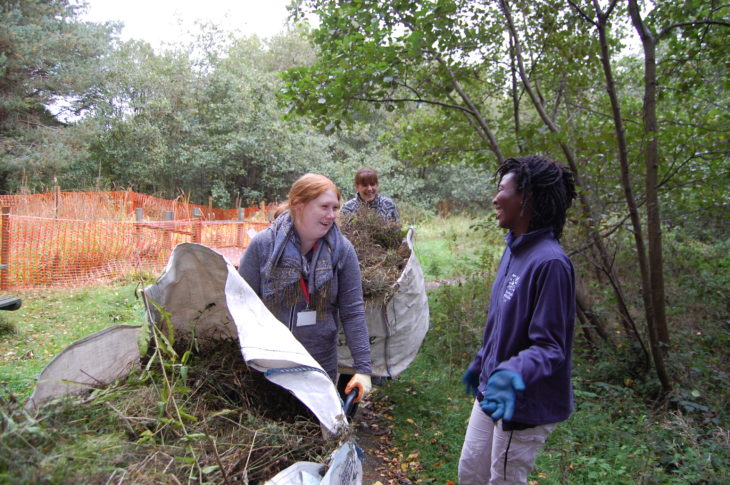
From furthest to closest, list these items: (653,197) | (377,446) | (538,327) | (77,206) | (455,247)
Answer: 1. (455,247)
2. (77,206)
3. (653,197)
4. (377,446)
5. (538,327)

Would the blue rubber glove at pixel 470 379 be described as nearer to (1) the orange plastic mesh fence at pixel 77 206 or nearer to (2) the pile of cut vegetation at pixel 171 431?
(2) the pile of cut vegetation at pixel 171 431

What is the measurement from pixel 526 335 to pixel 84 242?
9456 mm

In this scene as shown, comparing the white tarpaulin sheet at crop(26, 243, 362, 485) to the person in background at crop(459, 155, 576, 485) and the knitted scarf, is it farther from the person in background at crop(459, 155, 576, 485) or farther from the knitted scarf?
the person in background at crop(459, 155, 576, 485)

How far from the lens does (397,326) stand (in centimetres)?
368

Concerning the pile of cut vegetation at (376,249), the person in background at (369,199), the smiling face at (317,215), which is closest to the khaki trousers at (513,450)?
the smiling face at (317,215)

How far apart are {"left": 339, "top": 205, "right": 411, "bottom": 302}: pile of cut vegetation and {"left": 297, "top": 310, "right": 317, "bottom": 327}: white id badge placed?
1.04 m

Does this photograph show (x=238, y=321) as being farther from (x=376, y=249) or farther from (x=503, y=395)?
(x=376, y=249)

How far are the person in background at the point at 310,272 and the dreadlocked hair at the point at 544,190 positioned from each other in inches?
36.2

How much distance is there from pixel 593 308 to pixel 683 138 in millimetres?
2264

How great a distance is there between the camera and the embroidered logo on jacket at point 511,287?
206 cm

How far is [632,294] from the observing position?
768cm

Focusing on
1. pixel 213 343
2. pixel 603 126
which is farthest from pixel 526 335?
pixel 603 126

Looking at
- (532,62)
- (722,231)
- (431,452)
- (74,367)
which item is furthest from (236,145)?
(74,367)

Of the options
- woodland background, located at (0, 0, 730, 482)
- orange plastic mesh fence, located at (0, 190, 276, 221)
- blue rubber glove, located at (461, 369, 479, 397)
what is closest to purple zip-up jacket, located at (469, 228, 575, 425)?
blue rubber glove, located at (461, 369, 479, 397)
